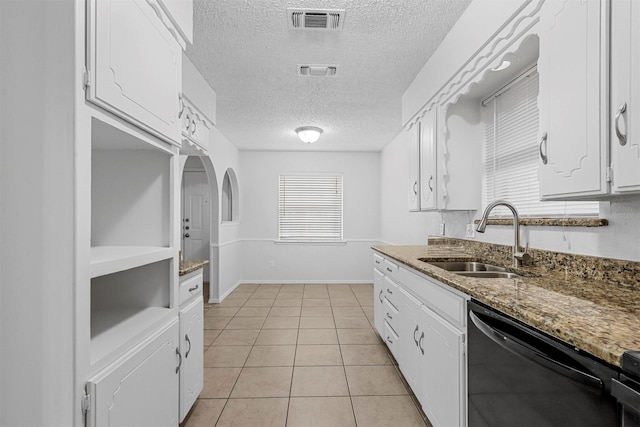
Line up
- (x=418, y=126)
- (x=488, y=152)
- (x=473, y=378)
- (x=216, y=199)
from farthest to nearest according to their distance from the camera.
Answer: (x=216, y=199) < (x=418, y=126) < (x=488, y=152) < (x=473, y=378)

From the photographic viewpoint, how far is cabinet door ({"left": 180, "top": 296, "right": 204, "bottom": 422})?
1.79 m

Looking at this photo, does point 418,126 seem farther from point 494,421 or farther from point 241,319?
point 241,319

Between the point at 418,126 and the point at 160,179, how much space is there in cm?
234

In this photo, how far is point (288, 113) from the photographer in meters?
3.92

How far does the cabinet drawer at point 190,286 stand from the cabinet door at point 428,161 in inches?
75.8

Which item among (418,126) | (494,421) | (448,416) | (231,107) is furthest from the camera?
(231,107)

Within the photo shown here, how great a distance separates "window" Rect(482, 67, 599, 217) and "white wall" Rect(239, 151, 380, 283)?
3469 mm

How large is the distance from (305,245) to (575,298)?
16.6ft

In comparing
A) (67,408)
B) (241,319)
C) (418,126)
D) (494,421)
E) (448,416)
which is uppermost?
(418,126)

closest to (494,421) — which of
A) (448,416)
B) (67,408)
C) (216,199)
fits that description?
(448,416)

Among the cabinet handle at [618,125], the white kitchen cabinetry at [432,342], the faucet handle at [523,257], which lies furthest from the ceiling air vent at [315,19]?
the faucet handle at [523,257]

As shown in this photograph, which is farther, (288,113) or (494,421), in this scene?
(288,113)

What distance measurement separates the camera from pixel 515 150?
90.3 inches

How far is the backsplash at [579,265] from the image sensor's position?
1.29m
